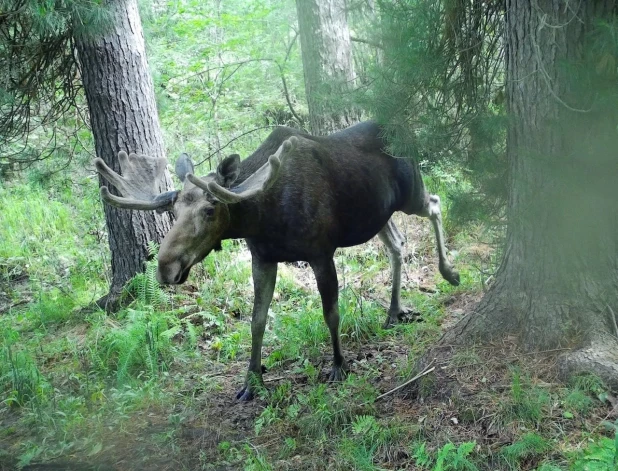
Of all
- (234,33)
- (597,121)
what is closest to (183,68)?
(234,33)

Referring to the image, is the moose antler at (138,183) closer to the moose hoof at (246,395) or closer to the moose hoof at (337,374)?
the moose hoof at (246,395)

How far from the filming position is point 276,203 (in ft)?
19.3

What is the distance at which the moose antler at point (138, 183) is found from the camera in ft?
18.6

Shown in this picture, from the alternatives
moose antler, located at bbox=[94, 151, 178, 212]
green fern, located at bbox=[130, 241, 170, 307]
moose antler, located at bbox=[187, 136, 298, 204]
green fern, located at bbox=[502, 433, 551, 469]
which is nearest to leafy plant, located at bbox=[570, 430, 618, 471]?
green fern, located at bbox=[502, 433, 551, 469]

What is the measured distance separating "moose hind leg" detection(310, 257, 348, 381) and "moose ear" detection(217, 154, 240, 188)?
42.5 inches

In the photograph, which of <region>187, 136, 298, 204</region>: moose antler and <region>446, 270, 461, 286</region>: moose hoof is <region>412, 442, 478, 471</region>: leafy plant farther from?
<region>446, 270, 461, 286</region>: moose hoof

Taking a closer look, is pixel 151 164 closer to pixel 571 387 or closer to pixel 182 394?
pixel 182 394

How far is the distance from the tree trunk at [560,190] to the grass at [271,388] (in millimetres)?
394

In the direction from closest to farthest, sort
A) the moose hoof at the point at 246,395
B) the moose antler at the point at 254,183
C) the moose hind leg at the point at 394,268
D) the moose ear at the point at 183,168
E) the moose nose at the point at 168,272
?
1. the moose antler at the point at 254,183
2. the moose nose at the point at 168,272
3. the moose ear at the point at 183,168
4. the moose hoof at the point at 246,395
5. the moose hind leg at the point at 394,268

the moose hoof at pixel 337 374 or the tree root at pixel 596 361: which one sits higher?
the tree root at pixel 596 361

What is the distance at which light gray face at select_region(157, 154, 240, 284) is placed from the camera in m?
5.26

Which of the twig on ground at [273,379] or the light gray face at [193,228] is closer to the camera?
the light gray face at [193,228]

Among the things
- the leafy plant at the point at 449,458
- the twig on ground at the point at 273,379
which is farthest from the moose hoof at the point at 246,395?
the leafy plant at the point at 449,458

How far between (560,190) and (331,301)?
2.24 m
